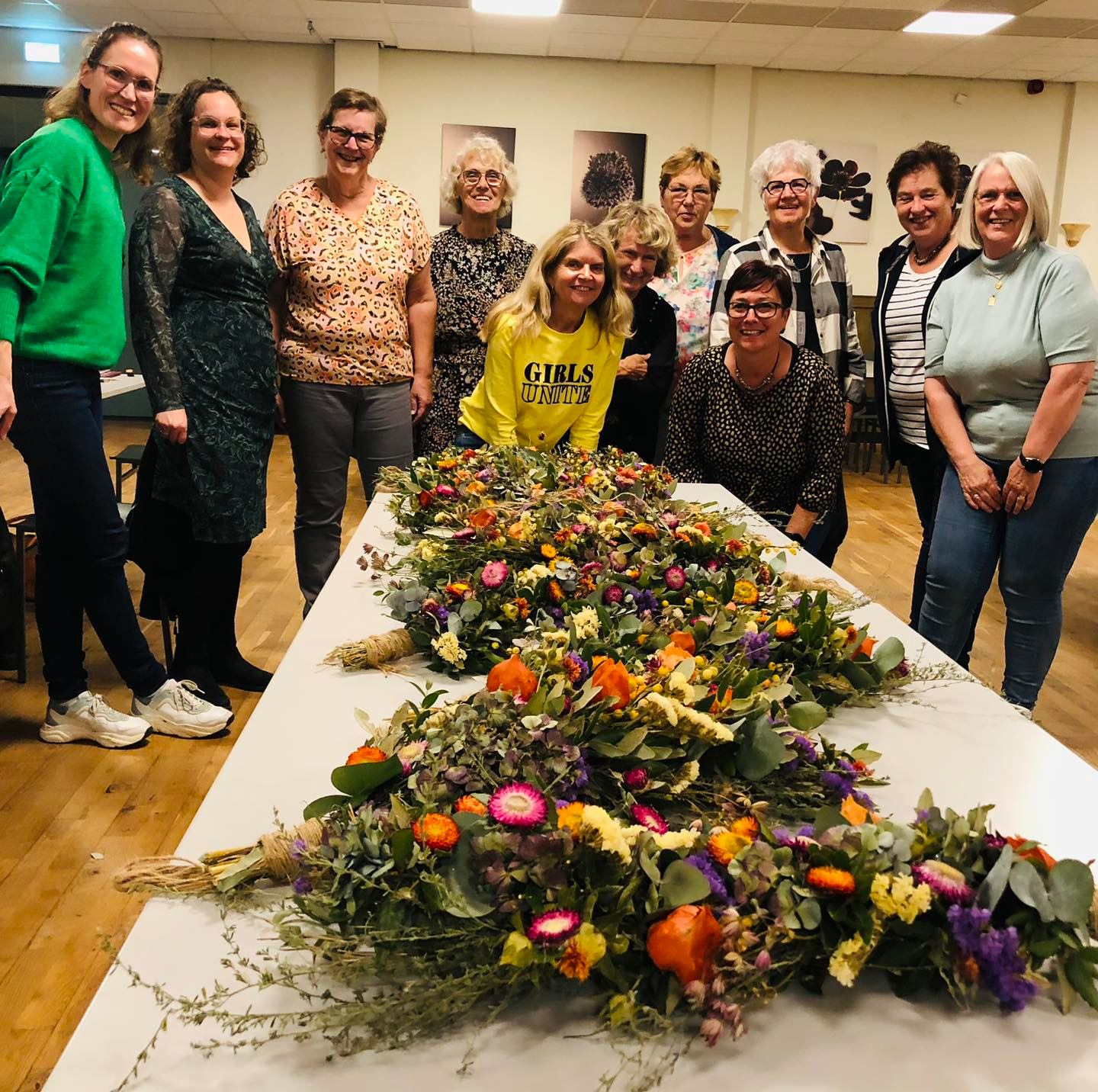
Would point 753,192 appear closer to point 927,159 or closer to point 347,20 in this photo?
point 347,20

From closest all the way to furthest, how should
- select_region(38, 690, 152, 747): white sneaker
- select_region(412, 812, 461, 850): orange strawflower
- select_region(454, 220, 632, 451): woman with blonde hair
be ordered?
select_region(412, 812, 461, 850): orange strawflower, select_region(38, 690, 152, 747): white sneaker, select_region(454, 220, 632, 451): woman with blonde hair

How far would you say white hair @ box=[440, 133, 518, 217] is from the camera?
10.8ft

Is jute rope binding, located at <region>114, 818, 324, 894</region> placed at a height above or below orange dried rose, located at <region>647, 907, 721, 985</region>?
below

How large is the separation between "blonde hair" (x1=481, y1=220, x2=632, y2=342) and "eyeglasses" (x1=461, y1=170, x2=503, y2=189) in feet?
1.42

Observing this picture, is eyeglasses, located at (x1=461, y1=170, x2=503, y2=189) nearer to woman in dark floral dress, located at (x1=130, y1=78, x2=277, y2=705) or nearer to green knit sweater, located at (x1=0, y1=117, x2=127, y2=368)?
woman in dark floral dress, located at (x1=130, y1=78, x2=277, y2=705)

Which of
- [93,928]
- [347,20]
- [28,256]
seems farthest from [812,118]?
[93,928]

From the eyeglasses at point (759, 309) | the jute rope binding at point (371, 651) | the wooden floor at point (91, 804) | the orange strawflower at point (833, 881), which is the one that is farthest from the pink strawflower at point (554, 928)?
the eyeglasses at point (759, 309)

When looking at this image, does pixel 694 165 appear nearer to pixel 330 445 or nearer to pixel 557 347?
pixel 557 347

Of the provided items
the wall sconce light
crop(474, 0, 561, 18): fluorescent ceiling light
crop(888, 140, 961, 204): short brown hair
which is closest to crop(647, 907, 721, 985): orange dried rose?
crop(888, 140, 961, 204): short brown hair

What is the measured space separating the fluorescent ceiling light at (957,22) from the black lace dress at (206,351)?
6.12 m

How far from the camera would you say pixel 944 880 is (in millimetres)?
845

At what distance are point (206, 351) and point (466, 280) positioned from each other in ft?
3.17

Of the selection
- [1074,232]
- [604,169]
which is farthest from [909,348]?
[1074,232]

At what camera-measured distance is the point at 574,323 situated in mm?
2992
